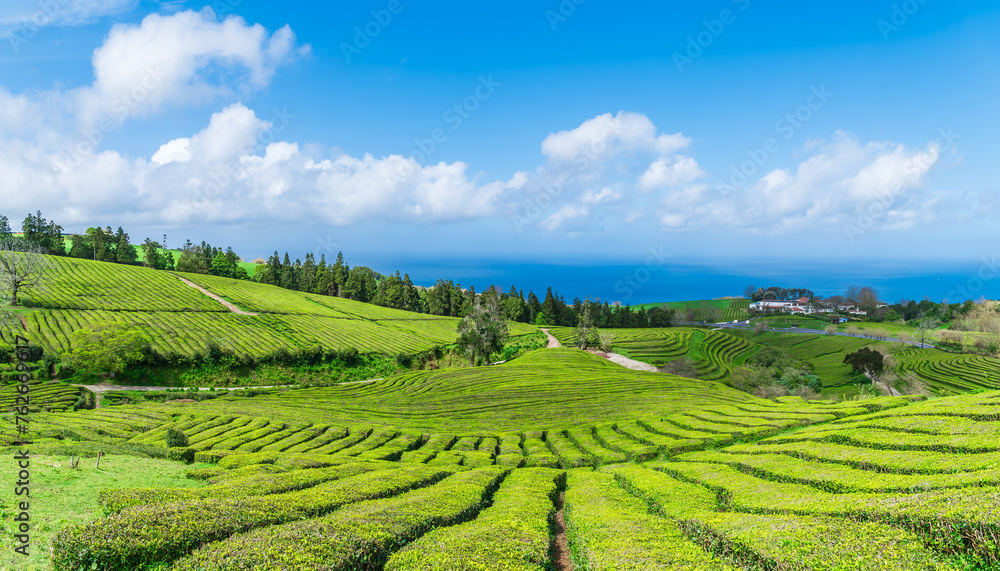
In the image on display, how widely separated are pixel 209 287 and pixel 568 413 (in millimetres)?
143632

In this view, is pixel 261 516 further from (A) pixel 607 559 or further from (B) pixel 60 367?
(B) pixel 60 367

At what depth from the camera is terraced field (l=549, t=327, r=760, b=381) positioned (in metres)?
112

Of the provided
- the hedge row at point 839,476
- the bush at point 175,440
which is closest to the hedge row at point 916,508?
the hedge row at point 839,476

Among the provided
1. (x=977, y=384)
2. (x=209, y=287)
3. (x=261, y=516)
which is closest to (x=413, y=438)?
(x=261, y=516)

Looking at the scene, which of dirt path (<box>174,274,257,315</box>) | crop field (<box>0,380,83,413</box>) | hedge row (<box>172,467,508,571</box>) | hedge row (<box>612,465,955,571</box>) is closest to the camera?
hedge row (<box>612,465,955,571</box>)

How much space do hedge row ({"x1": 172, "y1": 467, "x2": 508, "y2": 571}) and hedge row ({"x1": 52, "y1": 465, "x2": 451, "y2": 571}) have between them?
881mm

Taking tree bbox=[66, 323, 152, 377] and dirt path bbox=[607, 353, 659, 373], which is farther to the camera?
dirt path bbox=[607, 353, 659, 373]

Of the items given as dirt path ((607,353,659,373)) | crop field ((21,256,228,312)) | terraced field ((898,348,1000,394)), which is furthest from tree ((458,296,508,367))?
terraced field ((898,348,1000,394))

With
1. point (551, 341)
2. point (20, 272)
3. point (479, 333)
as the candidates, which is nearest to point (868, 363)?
point (551, 341)

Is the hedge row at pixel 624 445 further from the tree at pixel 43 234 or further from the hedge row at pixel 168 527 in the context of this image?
the tree at pixel 43 234

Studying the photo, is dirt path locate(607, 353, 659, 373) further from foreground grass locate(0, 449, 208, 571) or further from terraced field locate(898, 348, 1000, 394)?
foreground grass locate(0, 449, 208, 571)

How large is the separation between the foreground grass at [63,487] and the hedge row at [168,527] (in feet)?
2.85

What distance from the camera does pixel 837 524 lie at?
1277 centimetres

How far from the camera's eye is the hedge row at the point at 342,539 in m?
11.3
